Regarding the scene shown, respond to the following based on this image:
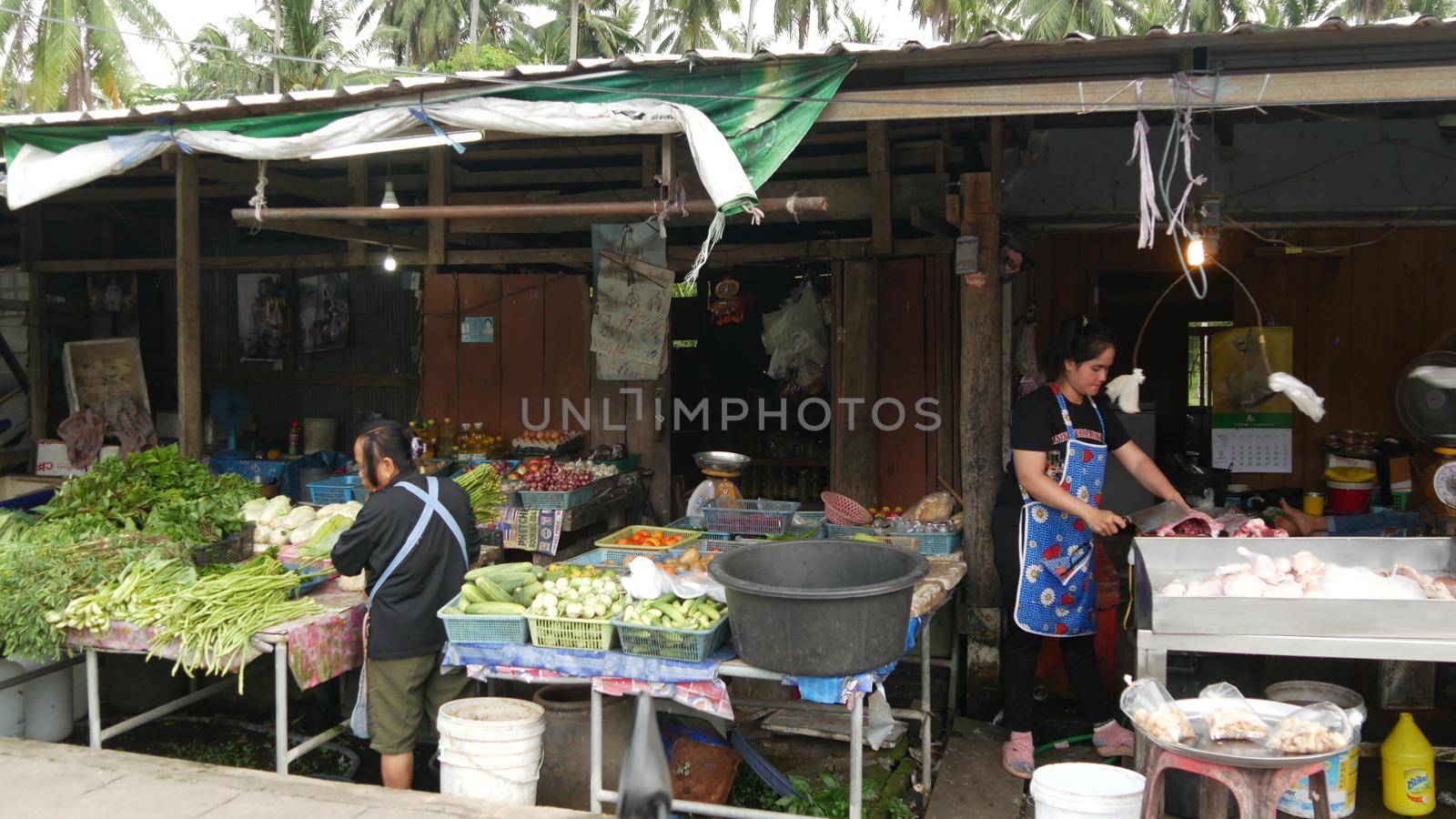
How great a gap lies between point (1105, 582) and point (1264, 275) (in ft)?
12.5

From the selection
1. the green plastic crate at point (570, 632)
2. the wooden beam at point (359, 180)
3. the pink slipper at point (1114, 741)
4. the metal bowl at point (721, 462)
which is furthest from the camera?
the wooden beam at point (359, 180)

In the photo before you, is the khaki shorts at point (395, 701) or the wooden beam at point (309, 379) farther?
the wooden beam at point (309, 379)

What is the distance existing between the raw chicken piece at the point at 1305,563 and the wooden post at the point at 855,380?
378cm

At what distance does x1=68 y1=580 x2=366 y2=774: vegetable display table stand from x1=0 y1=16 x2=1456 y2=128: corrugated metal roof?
2444 mm

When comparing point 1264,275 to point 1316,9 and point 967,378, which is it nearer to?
point 967,378

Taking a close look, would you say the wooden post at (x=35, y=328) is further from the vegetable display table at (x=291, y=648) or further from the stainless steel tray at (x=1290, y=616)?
the stainless steel tray at (x=1290, y=616)

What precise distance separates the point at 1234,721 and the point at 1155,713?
256 mm

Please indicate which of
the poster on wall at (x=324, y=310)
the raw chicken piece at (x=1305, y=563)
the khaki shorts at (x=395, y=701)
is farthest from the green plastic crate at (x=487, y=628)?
the poster on wall at (x=324, y=310)

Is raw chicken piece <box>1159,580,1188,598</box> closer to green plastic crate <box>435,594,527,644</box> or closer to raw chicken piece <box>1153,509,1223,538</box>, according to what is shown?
raw chicken piece <box>1153,509,1223,538</box>

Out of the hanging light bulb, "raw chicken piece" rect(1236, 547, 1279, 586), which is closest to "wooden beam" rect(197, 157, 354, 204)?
the hanging light bulb

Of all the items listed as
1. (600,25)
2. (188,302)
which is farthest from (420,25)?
(188,302)

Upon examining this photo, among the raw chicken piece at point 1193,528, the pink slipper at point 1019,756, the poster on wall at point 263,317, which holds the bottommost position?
the pink slipper at point 1019,756

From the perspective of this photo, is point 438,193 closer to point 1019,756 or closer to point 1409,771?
point 1019,756

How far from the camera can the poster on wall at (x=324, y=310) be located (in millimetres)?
10703
